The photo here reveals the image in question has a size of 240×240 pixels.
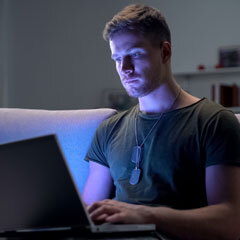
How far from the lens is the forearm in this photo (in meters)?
1.04

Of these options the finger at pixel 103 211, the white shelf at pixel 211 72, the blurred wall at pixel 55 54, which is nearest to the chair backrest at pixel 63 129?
the finger at pixel 103 211

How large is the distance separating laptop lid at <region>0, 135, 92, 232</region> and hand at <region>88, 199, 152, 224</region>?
109 millimetres

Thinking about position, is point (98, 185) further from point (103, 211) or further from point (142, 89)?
point (103, 211)

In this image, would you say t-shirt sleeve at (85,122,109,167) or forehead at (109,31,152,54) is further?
t-shirt sleeve at (85,122,109,167)

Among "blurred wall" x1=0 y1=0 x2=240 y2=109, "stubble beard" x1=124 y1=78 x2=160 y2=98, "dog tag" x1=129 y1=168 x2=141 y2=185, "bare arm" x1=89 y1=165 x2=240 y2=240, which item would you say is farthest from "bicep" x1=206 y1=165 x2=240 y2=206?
"blurred wall" x1=0 y1=0 x2=240 y2=109

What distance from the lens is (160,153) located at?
1312 millimetres

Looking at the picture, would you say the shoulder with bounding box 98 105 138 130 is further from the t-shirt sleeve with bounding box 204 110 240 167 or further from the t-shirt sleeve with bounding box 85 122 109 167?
the t-shirt sleeve with bounding box 204 110 240 167

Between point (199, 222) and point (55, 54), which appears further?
point (55, 54)

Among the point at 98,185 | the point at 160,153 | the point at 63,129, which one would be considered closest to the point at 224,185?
the point at 160,153

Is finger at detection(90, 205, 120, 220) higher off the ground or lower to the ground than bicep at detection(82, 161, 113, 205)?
higher

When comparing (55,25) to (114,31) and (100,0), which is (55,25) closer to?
(100,0)

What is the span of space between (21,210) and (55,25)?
3.87 metres

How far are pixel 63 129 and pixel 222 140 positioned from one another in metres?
0.66

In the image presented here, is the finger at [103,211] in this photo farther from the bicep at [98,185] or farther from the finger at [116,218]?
the bicep at [98,185]
